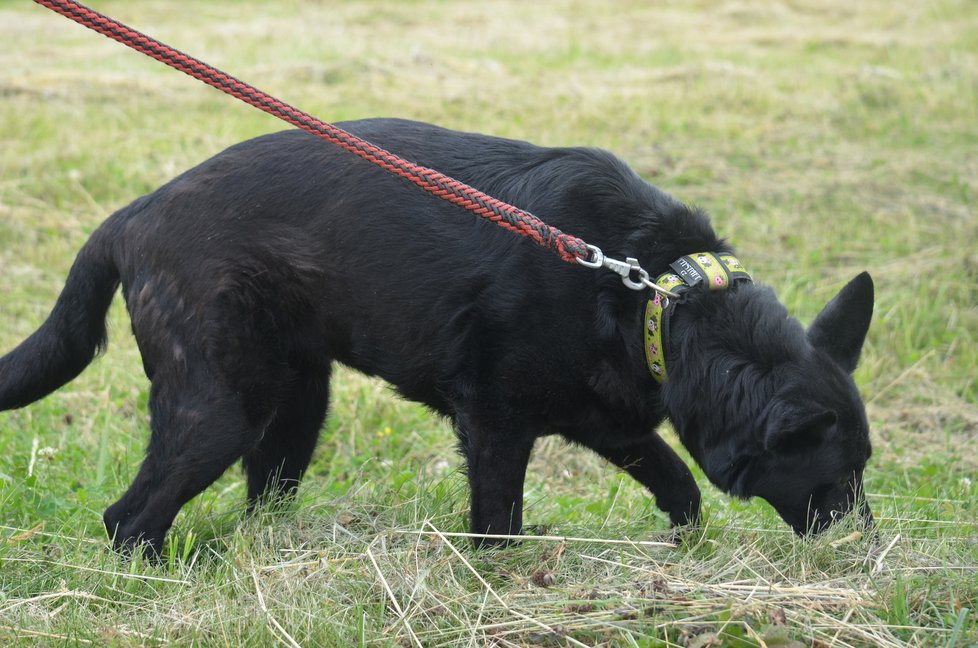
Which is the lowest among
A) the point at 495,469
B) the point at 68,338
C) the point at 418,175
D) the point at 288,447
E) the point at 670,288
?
the point at 288,447

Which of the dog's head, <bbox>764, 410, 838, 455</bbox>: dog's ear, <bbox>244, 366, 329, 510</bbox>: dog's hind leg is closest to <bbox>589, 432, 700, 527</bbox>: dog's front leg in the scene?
the dog's head

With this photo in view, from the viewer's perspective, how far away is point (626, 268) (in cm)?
319

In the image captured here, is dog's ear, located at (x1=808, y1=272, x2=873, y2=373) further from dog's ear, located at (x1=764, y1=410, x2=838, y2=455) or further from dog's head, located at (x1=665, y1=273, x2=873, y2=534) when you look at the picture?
dog's ear, located at (x1=764, y1=410, x2=838, y2=455)

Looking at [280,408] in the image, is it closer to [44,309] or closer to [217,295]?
[217,295]

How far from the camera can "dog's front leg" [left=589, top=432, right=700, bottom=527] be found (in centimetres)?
383

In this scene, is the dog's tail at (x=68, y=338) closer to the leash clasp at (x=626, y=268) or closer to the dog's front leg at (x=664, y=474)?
the leash clasp at (x=626, y=268)

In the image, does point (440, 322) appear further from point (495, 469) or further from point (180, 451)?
point (180, 451)

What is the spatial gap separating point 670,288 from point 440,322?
76 cm

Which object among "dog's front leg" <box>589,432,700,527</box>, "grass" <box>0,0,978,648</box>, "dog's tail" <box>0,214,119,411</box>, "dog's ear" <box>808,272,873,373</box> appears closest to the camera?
"grass" <box>0,0,978,648</box>

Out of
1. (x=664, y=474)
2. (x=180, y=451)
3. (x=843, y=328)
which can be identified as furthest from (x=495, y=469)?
(x=843, y=328)

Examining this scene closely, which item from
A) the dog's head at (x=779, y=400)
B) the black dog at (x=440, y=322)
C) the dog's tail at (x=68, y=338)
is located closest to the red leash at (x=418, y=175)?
the black dog at (x=440, y=322)

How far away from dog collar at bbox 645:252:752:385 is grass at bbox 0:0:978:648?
61 centimetres

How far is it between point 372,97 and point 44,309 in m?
4.81

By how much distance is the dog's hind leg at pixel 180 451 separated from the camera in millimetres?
3443
